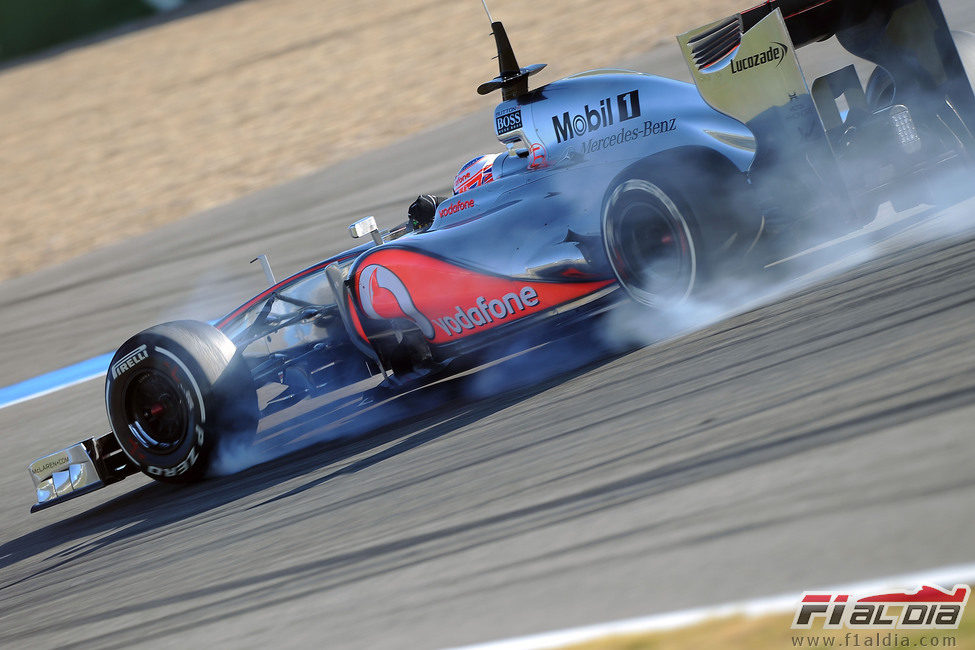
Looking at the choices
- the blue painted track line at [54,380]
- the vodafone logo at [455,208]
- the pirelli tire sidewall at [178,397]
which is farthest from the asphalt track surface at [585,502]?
the blue painted track line at [54,380]

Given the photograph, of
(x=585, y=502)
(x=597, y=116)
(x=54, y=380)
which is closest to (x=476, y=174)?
(x=597, y=116)

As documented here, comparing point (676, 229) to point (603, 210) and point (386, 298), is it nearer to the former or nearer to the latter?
point (603, 210)

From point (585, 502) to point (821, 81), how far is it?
2.25 metres

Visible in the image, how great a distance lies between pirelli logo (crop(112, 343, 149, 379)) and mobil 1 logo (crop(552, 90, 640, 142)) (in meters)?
2.10

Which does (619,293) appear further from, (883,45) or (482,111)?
(482,111)

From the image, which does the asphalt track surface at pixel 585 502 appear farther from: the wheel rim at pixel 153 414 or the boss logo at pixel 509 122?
the boss logo at pixel 509 122

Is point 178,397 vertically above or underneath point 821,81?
underneath

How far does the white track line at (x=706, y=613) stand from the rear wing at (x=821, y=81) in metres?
2.36

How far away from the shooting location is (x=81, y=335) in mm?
9438

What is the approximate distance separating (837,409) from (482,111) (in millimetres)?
10805

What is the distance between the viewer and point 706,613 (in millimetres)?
2492

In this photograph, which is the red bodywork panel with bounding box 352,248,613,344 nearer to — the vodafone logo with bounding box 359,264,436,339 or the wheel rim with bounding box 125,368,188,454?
the vodafone logo with bounding box 359,264,436,339

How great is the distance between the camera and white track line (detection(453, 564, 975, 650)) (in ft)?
7.55

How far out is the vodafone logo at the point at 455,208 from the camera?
17.0 ft
